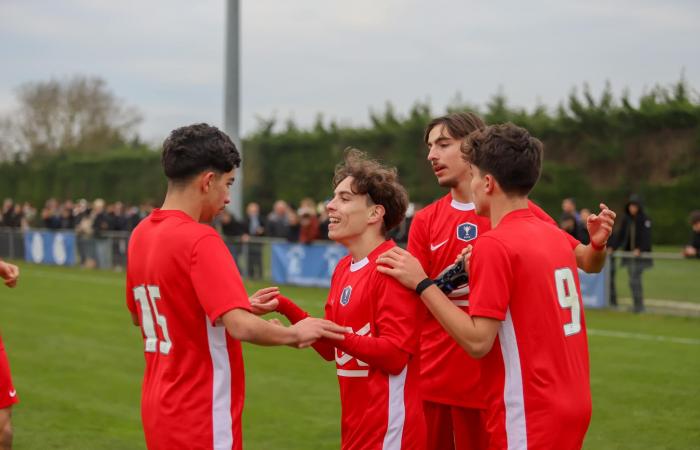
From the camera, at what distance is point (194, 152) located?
4.00 meters

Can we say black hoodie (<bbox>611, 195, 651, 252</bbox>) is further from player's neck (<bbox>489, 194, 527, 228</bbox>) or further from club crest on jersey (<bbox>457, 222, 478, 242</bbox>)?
player's neck (<bbox>489, 194, 527, 228</bbox>)

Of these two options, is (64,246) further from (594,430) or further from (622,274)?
(594,430)

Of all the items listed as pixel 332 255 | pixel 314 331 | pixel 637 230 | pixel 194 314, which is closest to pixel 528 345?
pixel 314 331

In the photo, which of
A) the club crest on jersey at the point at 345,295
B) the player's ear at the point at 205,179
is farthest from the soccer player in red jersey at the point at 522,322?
the player's ear at the point at 205,179

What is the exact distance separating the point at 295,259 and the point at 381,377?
55.8ft

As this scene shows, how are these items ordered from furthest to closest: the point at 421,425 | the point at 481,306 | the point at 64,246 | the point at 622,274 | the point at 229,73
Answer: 1. the point at 64,246
2. the point at 229,73
3. the point at 622,274
4. the point at 421,425
5. the point at 481,306

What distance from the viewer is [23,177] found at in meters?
50.2

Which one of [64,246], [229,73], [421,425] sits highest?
[229,73]

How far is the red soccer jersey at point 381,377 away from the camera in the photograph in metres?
4.15

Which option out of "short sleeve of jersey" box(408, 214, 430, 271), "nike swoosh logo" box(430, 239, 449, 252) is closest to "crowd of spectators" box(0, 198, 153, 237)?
"short sleeve of jersey" box(408, 214, 430, 271)

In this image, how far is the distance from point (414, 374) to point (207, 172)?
1.34 m

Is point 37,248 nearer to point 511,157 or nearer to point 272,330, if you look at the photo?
point 272,330

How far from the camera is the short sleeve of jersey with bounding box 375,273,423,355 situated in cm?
412

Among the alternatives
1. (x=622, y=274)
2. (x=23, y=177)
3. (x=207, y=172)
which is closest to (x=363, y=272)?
(x=207, y=172)
